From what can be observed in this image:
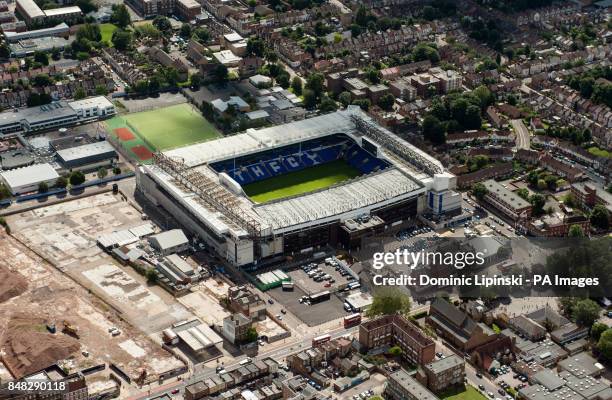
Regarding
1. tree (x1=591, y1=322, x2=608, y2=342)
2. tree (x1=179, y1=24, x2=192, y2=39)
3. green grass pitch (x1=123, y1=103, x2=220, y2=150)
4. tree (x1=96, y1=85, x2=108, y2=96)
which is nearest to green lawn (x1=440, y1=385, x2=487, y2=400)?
tree (x1=591, y1=322, x2=608, y2=342)

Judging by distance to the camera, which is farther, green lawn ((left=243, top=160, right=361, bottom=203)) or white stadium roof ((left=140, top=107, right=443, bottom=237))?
green lawn ((left=243, top=160, right=361, bottom=203))

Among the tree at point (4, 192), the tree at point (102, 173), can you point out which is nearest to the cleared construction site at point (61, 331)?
the tree at point (4, 192)

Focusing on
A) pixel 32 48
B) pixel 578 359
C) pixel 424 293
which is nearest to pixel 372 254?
pixel 424 293

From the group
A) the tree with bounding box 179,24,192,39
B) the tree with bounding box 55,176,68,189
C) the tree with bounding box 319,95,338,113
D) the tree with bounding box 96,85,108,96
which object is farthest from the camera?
the tree with bounding box 179,24,192,39

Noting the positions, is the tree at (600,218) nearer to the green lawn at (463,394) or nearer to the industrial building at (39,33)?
the green lawn at (463,394)

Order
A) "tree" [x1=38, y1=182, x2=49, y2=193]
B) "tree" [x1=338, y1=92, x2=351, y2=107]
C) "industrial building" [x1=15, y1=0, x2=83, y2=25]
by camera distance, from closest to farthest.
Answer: "tree" [x1=38, y1=182, x2=49, y2=193]
"tree" [x1=338, y1=92, x2=351, y2=107]
"industrial building" [x1=15, y1=0, x2=83, y2=25]

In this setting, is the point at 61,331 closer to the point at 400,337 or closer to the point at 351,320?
the point at 351,320

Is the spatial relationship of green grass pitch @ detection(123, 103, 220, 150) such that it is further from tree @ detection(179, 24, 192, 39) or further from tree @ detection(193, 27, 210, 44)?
tree @ detection(179, 24, 192, 39)
